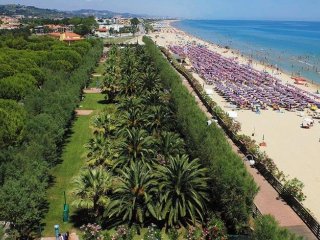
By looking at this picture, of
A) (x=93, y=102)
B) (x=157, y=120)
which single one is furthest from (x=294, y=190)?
(x=93, y=102)

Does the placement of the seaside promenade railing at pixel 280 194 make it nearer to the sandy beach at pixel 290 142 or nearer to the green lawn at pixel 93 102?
the sandy beach at pixel 290 142

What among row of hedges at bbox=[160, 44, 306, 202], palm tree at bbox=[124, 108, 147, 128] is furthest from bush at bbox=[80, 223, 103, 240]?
palm tree at bbox=[124, 108, 147, 128]

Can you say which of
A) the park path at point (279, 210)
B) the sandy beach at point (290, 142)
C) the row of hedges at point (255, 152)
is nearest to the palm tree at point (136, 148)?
the park path at point (279, 210)

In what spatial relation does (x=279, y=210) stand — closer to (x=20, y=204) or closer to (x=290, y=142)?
(x=20, y=204)

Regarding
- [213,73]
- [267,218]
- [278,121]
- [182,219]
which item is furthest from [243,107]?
[267,218]

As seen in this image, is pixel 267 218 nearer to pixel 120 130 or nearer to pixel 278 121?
pixel 120 130

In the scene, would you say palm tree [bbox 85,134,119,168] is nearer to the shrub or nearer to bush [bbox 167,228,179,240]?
the shrub
